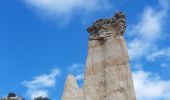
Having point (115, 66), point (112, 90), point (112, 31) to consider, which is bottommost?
point (112, 90)

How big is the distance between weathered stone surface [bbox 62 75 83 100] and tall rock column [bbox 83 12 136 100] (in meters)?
4.25

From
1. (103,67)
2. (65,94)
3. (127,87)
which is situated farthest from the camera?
(65,94)

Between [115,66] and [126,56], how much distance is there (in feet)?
3.23

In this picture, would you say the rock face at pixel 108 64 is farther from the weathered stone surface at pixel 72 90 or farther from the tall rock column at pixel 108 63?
the weathered stone surface at pixel 72 90

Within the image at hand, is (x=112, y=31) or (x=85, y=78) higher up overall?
(x=112, y=31)

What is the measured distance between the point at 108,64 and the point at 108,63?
7 centimetres

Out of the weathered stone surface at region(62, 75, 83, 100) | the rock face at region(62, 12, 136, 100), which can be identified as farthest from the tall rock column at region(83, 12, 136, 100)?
the weathered stone surface at region(62, 75, 83, 100)

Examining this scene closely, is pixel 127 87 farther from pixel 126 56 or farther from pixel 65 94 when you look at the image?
pixel 65 94

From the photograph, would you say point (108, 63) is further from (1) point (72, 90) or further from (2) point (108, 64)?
(1) point (72, 90)

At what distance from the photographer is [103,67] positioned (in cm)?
2673

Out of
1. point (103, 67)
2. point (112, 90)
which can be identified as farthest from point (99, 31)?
point (112, 90)

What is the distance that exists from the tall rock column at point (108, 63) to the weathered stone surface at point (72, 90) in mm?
4251

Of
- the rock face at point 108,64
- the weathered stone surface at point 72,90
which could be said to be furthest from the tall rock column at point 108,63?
the weathered stone surface at point 72,90

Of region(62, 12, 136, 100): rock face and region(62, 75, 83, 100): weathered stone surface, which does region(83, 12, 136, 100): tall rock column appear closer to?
region(62, 12, 136, 100): rock face
